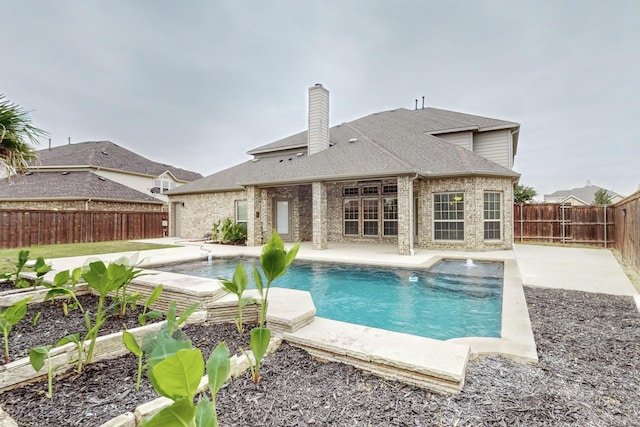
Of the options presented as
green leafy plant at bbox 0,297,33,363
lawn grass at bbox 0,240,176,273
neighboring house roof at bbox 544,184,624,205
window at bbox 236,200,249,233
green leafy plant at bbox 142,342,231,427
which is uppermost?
neighboring house roof at bbox 544,184,624,205

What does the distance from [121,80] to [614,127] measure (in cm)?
2978

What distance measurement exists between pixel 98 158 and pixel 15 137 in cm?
2166

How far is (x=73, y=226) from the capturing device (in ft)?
52.1

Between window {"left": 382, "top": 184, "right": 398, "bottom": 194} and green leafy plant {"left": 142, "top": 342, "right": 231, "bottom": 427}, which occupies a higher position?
window {"left": 382, "top": 184, "right": 398, "bottom": 194}

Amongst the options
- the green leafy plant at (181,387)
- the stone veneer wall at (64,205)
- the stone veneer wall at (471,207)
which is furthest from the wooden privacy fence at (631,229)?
the stone veneer wall at (64,205)

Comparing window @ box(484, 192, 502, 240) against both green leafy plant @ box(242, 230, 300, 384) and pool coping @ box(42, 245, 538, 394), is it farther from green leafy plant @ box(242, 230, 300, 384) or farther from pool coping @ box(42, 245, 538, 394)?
green leafy plant @ box(242, 230, 300, 384)

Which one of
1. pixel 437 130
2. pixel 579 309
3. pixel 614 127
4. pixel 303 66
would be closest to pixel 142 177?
pixel 303 66

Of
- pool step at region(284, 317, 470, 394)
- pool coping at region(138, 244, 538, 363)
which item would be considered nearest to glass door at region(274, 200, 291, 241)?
pool coping at region(138, 244, 538, 363)

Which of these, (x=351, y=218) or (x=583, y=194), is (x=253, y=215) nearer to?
(x=351, y=218)

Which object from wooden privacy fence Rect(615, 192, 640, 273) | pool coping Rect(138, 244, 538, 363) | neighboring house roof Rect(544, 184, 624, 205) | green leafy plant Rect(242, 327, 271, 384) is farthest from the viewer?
neighboring house roof Rect(544, 184, 624, 205)

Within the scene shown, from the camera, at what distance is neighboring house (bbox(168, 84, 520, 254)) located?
11719 mm

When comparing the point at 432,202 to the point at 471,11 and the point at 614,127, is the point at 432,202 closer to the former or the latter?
the point at 471,11

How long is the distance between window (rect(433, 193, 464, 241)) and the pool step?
396 inches

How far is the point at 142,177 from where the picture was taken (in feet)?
81.3
